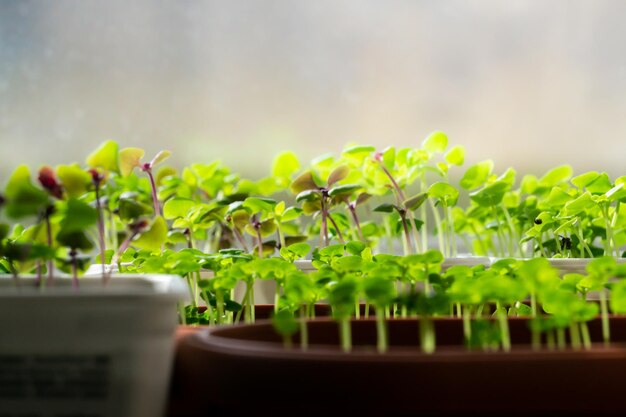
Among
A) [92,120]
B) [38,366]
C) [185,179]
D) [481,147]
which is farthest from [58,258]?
[481,147]

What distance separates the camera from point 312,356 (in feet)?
1.84

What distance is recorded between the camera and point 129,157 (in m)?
0.98

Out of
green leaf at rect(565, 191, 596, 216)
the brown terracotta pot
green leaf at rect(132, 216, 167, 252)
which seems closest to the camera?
the brown terracotta pot

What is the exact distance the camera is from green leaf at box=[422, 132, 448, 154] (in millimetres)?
1222

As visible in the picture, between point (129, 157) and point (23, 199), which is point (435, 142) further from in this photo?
point (23, 199)

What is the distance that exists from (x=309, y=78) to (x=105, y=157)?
1.14m

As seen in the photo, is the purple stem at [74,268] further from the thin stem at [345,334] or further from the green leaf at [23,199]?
the thin stem at [345,334]

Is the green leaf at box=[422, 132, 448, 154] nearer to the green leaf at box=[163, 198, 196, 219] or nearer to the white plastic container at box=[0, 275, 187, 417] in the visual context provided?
the green leaf at box=[163, 198, 196, 219]

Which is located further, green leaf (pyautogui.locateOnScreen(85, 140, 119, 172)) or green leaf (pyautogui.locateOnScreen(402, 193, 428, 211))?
green leaf (pyautogui.locateOnScreen(402, 193, 428, 211))

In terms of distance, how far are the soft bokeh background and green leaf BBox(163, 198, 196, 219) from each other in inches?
28.8

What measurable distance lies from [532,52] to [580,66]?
14 centimetres

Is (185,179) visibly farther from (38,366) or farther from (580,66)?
(580,66)

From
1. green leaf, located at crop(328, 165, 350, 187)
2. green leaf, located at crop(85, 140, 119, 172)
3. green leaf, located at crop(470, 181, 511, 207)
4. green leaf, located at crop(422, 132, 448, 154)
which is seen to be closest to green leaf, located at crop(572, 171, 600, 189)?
green leaf, located at crop(470, 181, 511, 207)

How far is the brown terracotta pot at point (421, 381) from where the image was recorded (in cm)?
56
